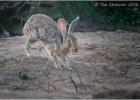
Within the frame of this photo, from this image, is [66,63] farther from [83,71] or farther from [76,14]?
[76,14]

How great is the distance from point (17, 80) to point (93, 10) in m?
0.78

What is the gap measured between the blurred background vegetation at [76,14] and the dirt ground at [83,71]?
63 millimetres

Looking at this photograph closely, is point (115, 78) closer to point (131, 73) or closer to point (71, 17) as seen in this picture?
point (131, 73)

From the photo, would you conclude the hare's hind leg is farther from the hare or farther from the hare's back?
the hare's back

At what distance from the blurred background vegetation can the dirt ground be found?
0.21 feet

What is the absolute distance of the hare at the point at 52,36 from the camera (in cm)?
373

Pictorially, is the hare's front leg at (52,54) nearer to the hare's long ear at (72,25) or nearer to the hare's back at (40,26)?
the hare's back at (40,26)

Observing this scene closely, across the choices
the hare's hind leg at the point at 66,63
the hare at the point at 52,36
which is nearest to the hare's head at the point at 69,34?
the hare at the point at 52,36

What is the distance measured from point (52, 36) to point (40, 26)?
132mm

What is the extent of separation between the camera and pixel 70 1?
3797 mm

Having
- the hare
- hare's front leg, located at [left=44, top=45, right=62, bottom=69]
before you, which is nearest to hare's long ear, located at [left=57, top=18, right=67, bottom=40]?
the hare

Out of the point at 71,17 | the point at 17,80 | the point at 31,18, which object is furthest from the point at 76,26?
the point at 17,80

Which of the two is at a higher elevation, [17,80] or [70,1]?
[70,1]

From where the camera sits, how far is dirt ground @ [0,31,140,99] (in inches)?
144
